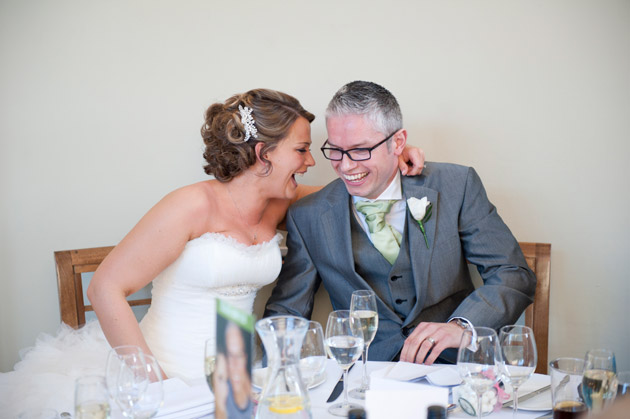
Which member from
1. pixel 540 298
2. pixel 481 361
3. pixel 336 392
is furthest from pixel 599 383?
pixel 540 298

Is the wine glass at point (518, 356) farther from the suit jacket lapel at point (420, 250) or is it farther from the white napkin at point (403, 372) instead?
the suit jacket lapel at point (420, 250)

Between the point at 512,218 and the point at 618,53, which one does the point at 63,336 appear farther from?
the point at 618,53

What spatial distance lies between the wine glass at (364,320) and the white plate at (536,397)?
37cm

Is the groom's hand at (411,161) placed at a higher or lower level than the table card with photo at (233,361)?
higher

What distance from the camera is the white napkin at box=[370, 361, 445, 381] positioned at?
1561 mm

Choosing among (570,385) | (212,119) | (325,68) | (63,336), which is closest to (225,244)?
(212,119)

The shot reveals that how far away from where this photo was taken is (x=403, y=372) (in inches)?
63.0

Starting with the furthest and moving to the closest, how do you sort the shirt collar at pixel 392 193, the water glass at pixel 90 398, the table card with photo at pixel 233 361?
the shirt collar at pixel 392 193
the water glass at pixel 90 398
the table card with photo at pixel 233 361

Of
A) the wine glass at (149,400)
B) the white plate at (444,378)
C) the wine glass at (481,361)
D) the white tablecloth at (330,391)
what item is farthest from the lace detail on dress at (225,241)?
the wine glass at (481,361)

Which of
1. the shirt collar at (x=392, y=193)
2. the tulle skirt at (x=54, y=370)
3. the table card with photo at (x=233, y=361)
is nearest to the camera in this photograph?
the table card with photo at (x=233, y=361)

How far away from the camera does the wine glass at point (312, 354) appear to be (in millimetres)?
1303

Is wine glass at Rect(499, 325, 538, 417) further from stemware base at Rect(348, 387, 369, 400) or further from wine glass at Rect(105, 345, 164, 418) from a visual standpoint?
wine glass at Rect(105, 345, 164, 418)

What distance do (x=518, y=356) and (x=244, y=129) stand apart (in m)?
1.45

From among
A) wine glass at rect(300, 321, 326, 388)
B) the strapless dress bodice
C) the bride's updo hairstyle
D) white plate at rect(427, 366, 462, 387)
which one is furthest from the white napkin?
the bride's updo hairstyle
